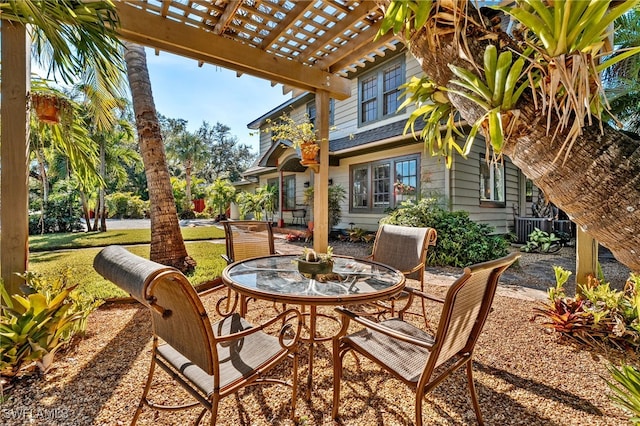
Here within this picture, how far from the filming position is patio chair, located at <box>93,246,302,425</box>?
1.30 m

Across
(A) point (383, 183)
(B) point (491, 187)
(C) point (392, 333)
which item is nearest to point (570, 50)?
(C) point (392, 333)

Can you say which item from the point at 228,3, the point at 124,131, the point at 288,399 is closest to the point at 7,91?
the point at 228,3

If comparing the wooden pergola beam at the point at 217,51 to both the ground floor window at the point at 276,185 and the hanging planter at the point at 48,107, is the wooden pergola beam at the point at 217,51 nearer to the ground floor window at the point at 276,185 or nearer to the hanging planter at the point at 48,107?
the hanging planter at the point at 48,107

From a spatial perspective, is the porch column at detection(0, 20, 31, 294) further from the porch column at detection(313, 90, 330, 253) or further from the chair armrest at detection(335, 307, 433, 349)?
the porch column at detection(313, 90, 330, 253)

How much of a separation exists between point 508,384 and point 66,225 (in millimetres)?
16050

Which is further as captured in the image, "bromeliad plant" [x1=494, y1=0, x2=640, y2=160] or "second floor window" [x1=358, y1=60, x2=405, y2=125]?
"second floor window" [x1=358, y1=60, x2=405, y2=125]

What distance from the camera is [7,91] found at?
Result: 256 cm

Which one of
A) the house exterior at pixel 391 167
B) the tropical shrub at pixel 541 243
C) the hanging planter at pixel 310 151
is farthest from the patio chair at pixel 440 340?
the tropical shrub at pixel 541 243

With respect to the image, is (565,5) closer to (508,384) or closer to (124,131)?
(508,384)

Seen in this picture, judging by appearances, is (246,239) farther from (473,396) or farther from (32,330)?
(473,396)

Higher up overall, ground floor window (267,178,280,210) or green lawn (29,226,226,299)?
ground floor window (267,178,280,210)

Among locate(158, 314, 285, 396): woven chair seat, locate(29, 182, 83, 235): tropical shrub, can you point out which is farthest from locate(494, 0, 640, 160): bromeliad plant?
locate(29, 182, 83, 235): tropical shrub

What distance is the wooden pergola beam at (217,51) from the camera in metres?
3.21

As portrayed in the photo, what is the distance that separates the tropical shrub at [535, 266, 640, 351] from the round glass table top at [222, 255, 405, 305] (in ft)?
6.27
